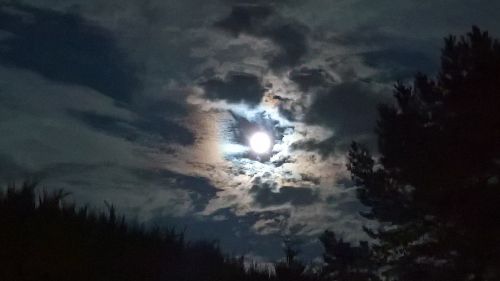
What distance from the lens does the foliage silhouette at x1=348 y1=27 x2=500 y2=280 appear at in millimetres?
27641

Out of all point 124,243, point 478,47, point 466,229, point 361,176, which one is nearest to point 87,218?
point 124,243

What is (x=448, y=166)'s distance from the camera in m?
28.2

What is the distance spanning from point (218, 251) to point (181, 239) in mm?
1102

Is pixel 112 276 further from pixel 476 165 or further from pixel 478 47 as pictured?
pixel 478 47

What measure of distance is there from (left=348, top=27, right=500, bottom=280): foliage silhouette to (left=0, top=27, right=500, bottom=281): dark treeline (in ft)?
0.14

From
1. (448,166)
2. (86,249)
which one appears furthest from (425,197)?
(86,249)

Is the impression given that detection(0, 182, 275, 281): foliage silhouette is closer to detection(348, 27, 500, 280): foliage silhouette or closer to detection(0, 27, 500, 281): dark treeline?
detection(0, 27, 500, 281): dark treeline

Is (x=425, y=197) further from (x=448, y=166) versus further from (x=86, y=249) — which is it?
(x=86, y=249)

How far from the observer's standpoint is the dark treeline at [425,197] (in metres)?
13.7

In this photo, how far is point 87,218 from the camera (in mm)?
12695

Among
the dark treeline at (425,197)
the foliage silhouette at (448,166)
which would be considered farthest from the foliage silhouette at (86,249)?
the foliage silhouette at (448,166)

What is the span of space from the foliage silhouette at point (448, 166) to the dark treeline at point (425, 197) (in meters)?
0.04

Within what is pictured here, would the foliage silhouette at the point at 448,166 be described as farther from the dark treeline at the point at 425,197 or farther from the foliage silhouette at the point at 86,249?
the foliage silhouette at the point at 86,249

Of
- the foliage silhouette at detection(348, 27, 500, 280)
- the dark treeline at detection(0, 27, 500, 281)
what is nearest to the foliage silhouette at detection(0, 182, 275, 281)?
the dark treeline at detection(0, 27, 500, 281)
